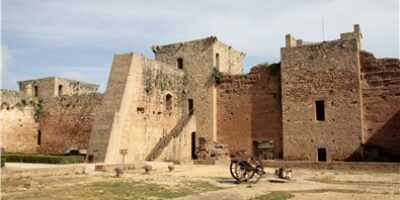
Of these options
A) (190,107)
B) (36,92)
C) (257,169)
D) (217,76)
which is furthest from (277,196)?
(36,92)

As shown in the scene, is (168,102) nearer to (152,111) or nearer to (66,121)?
(152,111)

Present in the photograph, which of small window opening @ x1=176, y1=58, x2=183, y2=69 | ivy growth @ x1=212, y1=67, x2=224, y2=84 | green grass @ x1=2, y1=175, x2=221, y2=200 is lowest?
green grass @ x1=2, y1=175, x2=221, y2=200

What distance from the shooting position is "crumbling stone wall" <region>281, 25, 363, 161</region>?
21.5m

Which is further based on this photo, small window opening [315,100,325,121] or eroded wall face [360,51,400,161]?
small window opening [315,100,325,121]

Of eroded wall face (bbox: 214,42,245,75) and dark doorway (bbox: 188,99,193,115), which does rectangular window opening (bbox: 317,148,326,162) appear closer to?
eroded wall face (bbox: 214,42,245,75)

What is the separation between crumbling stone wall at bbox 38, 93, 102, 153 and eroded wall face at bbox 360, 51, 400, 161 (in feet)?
48.6

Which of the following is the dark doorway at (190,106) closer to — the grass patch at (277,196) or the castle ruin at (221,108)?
the castle ruin at (221,108)

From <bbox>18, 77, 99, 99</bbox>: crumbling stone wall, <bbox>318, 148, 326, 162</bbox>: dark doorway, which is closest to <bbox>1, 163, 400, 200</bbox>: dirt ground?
<bbox>318, 148, 326, 162</bbox>: dark doorway

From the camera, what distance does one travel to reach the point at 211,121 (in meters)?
25.1

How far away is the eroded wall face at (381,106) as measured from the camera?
20.7m

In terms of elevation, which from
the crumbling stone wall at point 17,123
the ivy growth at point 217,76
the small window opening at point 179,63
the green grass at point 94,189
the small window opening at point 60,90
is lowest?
the green grass at point 94,189

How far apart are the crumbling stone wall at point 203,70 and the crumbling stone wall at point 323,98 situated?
4380 millimetres

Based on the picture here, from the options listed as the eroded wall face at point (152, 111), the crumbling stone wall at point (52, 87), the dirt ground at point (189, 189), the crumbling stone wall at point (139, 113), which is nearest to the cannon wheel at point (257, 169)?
the dirt ground at point (189, 189)

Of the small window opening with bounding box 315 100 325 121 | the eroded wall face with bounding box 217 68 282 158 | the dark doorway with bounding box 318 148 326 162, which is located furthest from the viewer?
the eroded wall face with bounding box 217 68 282 158
